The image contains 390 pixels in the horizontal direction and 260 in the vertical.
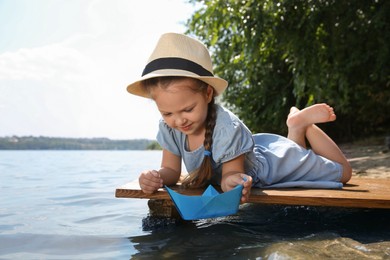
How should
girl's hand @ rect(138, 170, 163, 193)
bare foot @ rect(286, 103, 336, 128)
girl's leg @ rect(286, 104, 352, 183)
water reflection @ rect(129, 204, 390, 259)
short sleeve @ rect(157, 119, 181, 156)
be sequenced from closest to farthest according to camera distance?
water reflection @ rect(129, 204, 390, 259)
girl's hand @ rect(138, 170, 163, 193)
short sleeve @ rect(157, 119, 181, 156)
bare foot @ rect(286, 103, 336, 128)
girl's leg @ rect(286, 104, 352, 183)

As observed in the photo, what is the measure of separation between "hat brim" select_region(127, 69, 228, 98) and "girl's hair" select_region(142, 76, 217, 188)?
0.04m

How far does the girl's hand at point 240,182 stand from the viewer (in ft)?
7.12

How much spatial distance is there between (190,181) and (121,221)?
2.20ft

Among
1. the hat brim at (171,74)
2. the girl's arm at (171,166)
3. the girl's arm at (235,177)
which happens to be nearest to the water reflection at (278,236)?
the girl's arm at (235,177)

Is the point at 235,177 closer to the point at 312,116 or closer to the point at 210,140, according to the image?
the point at 210,140

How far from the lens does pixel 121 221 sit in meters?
2.99

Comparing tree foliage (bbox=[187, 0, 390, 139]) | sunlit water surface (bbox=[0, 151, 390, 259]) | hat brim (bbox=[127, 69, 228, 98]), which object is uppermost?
tree foliage (bbox=[187, 0, 390, 139])

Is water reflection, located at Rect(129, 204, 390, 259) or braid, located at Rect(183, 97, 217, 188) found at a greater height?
braid, located at Rect(183, 97, 217, 188)

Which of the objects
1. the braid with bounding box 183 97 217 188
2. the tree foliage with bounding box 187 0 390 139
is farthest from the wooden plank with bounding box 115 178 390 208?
the tree foliage with bounding box 187 0 390 139

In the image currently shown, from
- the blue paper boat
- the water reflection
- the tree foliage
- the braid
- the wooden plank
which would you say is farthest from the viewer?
the tree foliage

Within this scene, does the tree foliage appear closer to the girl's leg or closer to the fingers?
the girl's leg

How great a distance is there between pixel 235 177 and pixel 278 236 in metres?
0.39

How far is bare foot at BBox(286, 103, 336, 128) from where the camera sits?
299 centimetres

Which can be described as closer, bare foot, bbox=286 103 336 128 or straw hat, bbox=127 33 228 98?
straw hat, bbox=127 33 228 98
